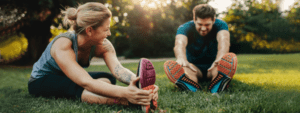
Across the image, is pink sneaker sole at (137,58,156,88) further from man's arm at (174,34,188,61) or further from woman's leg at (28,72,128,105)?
man's arm at (174,34,188,61)

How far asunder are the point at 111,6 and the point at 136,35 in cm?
1286

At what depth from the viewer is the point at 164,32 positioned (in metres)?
24.7

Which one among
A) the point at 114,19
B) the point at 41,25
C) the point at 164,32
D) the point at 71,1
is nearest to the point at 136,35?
the point at 164,32

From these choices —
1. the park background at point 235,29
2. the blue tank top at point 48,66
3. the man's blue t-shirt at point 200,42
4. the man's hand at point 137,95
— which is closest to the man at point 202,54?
the man's blue t-shirt at point 200,42

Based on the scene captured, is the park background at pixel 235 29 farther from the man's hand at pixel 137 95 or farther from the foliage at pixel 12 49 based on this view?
the man's hand at pixel 137 95

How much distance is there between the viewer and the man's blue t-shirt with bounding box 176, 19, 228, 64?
10.9 ft

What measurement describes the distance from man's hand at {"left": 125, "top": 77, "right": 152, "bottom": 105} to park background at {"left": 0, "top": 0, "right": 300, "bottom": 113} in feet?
0.59

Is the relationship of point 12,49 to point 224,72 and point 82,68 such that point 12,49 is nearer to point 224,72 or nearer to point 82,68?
point 82,68

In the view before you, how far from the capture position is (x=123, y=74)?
7.45ft

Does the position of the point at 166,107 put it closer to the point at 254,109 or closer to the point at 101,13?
the point at 254,109

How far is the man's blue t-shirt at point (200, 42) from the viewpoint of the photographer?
10.9ft

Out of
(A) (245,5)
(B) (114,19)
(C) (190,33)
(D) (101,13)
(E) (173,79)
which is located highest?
(D) (101,13)

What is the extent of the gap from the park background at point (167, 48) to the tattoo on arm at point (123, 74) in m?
0.34

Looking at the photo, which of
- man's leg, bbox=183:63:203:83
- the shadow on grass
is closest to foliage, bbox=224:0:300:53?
man's leg, bbox=183:63:203:83
